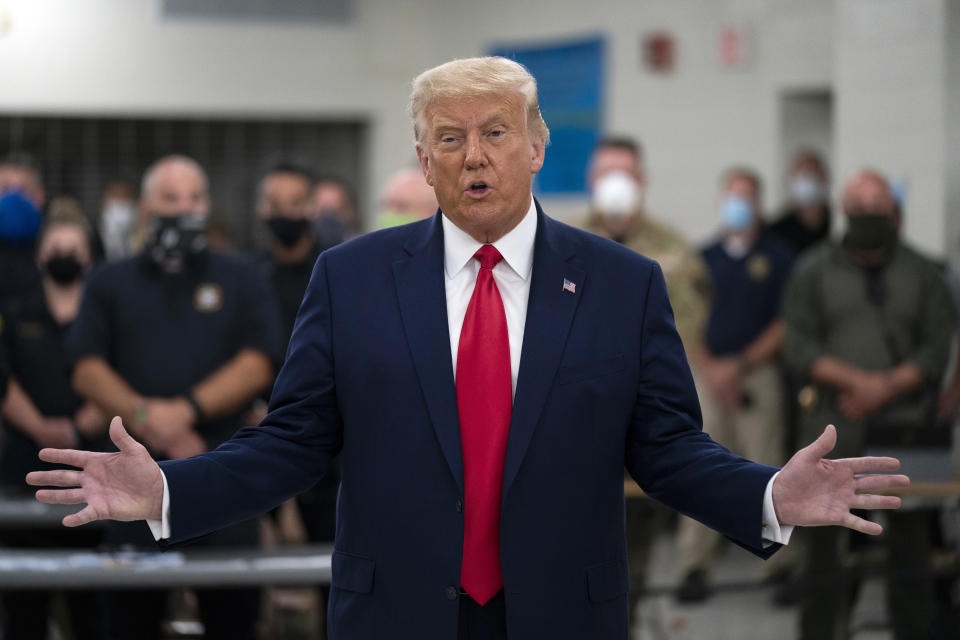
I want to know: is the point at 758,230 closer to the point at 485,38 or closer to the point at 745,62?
the point at 745,62

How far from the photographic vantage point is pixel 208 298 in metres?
4.04

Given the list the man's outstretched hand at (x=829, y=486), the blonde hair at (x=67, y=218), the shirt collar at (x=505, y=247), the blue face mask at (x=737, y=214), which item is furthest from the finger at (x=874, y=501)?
the blue face mask at (x=737, y=214)

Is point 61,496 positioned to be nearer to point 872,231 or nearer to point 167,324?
point 167,324

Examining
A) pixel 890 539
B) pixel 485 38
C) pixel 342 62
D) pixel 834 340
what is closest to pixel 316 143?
pixel 342 62

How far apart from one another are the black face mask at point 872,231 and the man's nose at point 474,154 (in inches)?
139

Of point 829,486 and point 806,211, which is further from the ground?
point 806,211

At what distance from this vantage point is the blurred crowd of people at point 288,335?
13.0ft

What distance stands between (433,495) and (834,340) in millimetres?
3537

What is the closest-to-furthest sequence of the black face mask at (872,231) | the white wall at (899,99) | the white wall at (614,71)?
the black face mask at (872,231)
the white wall at (899,99)
the white wall at (614,71)

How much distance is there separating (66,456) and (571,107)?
8087mm

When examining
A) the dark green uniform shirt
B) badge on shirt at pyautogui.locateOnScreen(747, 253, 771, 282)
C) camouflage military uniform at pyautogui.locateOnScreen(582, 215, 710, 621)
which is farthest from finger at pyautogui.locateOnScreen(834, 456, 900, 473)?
badge on shirt at pyautogui.locateOnScreen(747, 253, 771, 282)

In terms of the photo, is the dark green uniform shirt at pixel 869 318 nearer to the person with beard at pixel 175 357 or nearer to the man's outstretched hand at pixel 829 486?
the person with beard at pixel 175 357

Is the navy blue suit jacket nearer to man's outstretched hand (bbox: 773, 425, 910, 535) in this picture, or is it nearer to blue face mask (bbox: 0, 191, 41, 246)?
man's outstretched hand (bbox: 773, 425, 910, 535)

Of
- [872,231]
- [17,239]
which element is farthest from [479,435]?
[17,239]
